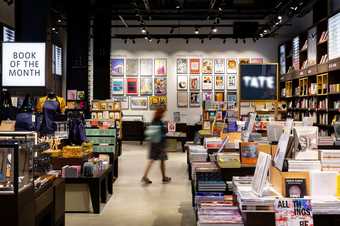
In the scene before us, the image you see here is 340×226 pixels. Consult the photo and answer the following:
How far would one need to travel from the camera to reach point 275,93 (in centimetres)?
1273

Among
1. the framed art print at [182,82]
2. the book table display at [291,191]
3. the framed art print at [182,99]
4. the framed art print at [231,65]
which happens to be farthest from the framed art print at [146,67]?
the book table display at [291,191]

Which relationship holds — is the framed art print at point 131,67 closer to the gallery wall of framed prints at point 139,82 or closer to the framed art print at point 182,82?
the gallery wall of framed prints at point 139,82

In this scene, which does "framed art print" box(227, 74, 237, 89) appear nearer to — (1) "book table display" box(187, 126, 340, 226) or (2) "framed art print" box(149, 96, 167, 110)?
(2) "framed art print" box(149, 96, 167, 110)

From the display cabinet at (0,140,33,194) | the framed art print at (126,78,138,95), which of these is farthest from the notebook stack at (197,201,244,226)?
the framed art print at (126,78,138,95)

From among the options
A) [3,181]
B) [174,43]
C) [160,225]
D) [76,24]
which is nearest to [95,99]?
[76,24]

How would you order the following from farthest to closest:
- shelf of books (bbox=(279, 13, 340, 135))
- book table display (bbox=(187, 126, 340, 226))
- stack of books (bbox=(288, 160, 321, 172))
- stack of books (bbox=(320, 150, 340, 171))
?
1. shelf of books (bbox=(279, 13, 340, 135))
2. stack of books (bbox=(320, 150, 340, 171))
3. stack of books (bbox=(288, 160, 321, 172))
4. book table display (bbox=(187, 126, 340, 226))

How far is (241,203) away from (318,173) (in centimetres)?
58

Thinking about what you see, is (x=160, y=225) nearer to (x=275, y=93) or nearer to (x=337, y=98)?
(x=275, y=93)

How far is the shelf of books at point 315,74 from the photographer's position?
13.0m

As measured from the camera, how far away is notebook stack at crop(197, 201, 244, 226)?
3.62m

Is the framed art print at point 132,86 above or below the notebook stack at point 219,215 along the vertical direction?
above

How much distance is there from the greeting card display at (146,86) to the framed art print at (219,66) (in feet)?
9.30

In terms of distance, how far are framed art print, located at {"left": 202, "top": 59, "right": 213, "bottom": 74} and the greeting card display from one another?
2.34 metres

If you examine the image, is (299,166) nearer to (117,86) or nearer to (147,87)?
(147,87)
